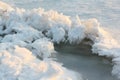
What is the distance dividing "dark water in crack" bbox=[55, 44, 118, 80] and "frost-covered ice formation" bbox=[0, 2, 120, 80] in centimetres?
9

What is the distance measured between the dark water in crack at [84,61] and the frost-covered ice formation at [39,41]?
0.09m

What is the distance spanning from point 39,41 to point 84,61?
0.67 metres

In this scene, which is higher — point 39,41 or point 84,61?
point 39,41

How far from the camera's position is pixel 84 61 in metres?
4.80

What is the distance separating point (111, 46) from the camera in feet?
16.3

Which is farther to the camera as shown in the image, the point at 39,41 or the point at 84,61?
the point at 39,41

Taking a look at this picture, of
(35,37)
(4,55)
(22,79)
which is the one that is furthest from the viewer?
(35,37)

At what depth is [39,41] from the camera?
4938 millimetres

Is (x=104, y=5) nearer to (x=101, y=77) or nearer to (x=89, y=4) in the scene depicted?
(x=89, y=4)

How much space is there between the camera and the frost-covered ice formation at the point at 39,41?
13.6 feet

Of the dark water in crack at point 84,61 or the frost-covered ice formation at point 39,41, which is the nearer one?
the frost-covered ice formation at point 39,41

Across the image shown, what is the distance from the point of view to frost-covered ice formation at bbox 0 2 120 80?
13.6 ft

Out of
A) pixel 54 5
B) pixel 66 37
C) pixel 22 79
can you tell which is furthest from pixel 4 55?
pixel 54 5

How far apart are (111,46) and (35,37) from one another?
107cm
